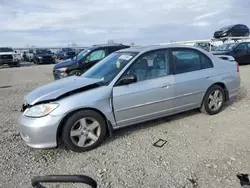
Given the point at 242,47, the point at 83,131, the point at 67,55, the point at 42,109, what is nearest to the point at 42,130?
the point at 42,109

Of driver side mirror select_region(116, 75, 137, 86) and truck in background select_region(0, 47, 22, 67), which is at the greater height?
truck in background select_region(0, 47, 22, 67)

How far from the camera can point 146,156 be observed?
140 inches

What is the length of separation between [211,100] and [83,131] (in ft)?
9.51

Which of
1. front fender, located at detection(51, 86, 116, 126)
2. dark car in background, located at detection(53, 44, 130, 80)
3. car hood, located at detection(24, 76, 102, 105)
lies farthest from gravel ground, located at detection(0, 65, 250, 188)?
dark car in background, located at detection(53, 44, 130, 80)

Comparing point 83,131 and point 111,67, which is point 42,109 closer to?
point 83,131

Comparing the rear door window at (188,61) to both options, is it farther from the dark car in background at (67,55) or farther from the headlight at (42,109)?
the dark car in background at (67,55)

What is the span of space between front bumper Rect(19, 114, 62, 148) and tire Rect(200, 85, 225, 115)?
3.08m

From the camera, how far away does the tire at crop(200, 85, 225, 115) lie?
507cm

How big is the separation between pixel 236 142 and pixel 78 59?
6746mm

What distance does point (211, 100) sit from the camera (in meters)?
5.15

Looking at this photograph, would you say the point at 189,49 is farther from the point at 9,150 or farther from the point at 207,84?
the point at 9,150

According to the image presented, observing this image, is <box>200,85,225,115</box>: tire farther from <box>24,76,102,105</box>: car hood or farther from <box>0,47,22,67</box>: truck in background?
<box>0,47,22,67</box>: truck in background

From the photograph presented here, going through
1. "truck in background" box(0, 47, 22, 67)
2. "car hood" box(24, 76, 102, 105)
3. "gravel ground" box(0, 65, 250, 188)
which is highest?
"truck in background" box(0, 47, 22, 67)

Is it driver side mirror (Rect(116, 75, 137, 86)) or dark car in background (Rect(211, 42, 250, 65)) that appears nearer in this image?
driver side mirror (Rect(116, 75, 137, 86))
